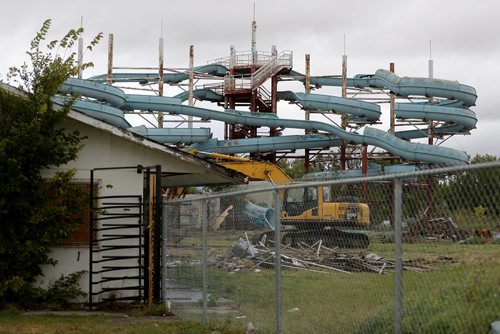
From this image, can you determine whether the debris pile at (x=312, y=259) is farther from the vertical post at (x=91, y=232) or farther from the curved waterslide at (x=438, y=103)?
the curved waterslide at (x=438, y=103)

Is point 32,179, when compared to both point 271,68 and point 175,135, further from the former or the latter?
point 271,68

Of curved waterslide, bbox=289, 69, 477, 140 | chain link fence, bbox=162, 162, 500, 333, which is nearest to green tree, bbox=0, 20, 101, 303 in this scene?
chain link fence, bbox=162, 162, 500, 333

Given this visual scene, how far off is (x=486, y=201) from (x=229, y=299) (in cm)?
666

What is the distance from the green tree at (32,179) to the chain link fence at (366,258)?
142 inches

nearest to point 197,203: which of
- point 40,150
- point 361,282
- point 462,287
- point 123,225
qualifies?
point 123,225

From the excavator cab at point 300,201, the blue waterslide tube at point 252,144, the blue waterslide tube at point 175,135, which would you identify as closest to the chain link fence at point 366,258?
the excavator cab at point 300,201

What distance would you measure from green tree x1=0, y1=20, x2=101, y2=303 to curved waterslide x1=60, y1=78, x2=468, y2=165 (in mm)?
18468

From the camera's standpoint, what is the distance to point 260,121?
4306cm

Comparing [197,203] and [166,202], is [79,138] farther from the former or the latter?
[197,203]

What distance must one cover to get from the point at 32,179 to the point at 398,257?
9794mm

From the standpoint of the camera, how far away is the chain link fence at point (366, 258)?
536 centimetres

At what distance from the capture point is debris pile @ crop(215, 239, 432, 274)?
6.94 meters

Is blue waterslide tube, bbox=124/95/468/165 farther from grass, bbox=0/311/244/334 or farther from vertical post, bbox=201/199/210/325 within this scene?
vertical post, bbox=201/199/210/325

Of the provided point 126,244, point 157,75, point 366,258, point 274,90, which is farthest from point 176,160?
point 157,75
